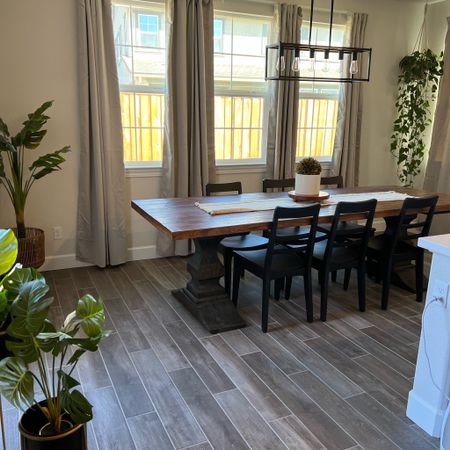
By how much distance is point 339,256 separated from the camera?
331cm

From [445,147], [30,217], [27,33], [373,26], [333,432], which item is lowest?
[333,432]

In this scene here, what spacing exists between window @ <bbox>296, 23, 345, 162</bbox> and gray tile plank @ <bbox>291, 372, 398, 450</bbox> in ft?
10.4

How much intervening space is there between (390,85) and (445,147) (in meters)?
0.99

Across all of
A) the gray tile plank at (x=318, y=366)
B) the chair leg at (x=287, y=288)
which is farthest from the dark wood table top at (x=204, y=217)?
the gray tile plank at (x=318, y=366)

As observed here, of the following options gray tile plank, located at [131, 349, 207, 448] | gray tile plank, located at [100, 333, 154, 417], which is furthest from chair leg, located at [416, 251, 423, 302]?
gray tile plank, located at [100, 333, 154, 417]

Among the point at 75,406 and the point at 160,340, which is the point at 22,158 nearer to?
the point at 160,340

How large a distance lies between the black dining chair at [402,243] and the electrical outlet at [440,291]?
1302mm

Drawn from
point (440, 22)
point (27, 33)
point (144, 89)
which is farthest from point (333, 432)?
point (440, 22)

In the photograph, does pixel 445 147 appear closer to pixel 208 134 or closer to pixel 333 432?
pixel 208 134

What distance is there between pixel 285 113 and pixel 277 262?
2154mm

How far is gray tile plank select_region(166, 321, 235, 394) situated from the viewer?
2.44 m

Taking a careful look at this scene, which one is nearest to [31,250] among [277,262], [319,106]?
[277,262]

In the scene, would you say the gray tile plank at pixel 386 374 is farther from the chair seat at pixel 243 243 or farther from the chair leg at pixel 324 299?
the chair seat at pixel 243 243

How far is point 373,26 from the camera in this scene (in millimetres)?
5055
